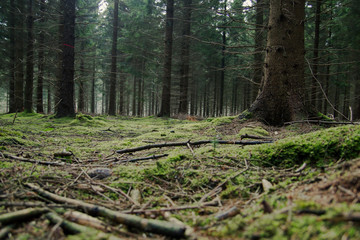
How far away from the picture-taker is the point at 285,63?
15.3 ft

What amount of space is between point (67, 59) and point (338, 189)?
940 centimetres

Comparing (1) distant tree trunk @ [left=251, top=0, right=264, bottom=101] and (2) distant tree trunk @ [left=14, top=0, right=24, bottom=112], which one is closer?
(1) distant tree trunk @ [left=251, top=0, right=264, bottom=101]

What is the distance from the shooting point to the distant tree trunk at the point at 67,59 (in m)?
8.17

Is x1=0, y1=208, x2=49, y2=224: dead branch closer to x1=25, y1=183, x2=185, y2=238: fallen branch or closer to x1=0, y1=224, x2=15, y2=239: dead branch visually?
x1=0, y1=224, x2=15, y2=239: dead branch

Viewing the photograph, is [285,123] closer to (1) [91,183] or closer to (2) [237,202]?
(2) [237,202]

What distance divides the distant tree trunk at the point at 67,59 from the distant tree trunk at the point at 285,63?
24.5 feet

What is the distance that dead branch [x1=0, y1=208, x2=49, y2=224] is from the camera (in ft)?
3.49

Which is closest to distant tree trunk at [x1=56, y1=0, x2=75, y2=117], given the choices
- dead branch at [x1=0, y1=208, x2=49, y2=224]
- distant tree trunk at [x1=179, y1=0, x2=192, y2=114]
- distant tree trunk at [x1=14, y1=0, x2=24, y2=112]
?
distant tree trunk at [x1=14, y1=0, x2=24, y2=112]

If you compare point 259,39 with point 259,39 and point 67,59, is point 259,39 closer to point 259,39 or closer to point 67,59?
point 259,39

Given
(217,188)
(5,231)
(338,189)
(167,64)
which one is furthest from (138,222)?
(167,64)

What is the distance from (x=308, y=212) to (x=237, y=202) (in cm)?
57

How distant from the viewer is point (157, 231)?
43.6 inches

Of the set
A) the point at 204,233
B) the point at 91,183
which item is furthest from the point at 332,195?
the point at 91,183

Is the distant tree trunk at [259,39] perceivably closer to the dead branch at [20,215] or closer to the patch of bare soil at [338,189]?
the patch of bare soil at [338,189]
